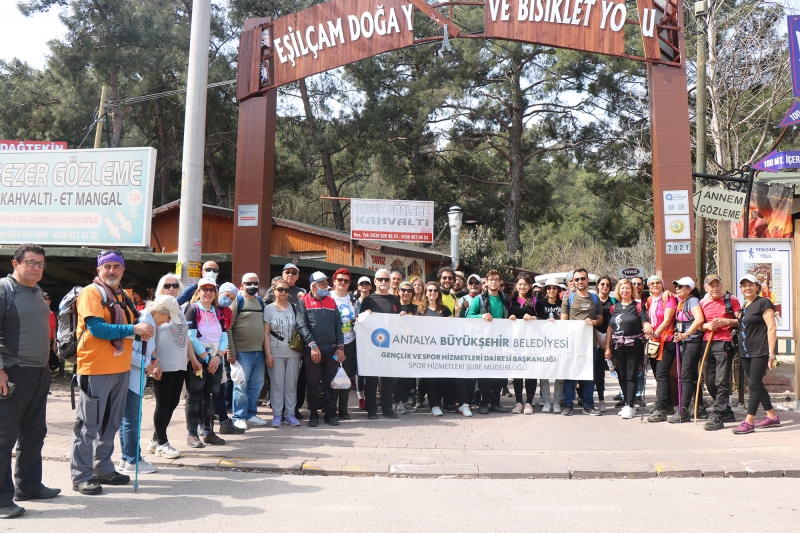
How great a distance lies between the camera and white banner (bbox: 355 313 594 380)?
991 cm

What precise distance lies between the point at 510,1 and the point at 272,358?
6.43 meters

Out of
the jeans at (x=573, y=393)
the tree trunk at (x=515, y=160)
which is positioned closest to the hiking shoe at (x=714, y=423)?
the jeans at (x=573, y=393)

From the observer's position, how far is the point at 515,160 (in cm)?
3078

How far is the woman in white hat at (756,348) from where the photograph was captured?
8.48 m

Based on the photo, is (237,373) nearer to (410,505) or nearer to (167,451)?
(167,451)

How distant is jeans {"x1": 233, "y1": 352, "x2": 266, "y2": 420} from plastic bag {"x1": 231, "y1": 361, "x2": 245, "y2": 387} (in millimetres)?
77

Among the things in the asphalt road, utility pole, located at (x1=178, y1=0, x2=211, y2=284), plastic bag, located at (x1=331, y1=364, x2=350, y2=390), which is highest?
utility pole, located at (x1=178, y1=0, x2=211, y2=284)

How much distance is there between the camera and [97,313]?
19.1 feet

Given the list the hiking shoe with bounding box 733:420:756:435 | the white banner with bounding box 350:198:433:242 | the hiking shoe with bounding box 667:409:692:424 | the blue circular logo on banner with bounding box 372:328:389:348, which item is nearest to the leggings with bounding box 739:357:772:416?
the hiking shoe with bounding box 733:420:756:435

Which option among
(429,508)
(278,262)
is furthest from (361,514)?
(278,262)

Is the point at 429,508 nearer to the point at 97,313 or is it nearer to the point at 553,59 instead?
the point at 97,313

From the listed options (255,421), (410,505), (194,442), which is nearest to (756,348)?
(410,505)

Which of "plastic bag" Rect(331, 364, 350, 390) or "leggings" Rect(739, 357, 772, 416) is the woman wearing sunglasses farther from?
"leggings" Rect(739, 357, 772, 416)

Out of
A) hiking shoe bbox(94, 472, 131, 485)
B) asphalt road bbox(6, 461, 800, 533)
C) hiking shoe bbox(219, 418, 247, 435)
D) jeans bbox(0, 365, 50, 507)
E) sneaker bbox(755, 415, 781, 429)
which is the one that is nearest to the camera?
asphalt road bbox(6, 461, 800, 533)
